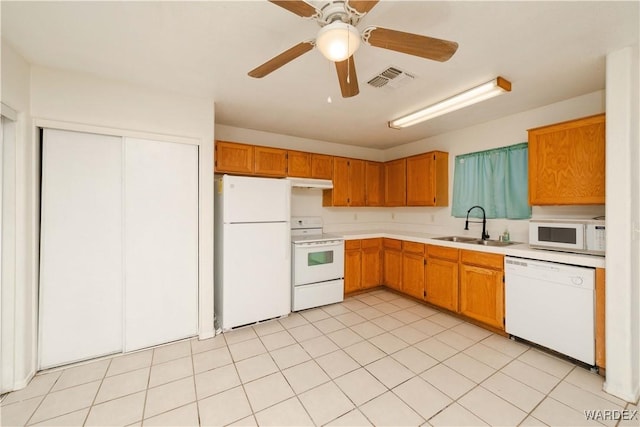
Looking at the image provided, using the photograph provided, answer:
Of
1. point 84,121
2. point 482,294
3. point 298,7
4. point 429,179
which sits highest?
point 298,7

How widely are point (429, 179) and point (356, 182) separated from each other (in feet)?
3.71

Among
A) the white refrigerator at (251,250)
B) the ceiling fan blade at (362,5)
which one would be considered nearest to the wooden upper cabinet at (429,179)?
the white refrigerator at (251,250)

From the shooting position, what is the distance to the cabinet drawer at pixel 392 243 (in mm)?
3932

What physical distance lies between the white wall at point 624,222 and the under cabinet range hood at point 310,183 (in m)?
2.86

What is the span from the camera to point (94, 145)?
231cm

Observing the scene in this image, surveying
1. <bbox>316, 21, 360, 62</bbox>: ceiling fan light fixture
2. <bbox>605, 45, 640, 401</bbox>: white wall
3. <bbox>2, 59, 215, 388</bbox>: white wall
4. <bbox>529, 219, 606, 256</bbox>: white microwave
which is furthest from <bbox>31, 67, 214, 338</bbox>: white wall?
<bbox>605, 45, 640, 401</bbox>: white wall

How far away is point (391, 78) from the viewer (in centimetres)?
226

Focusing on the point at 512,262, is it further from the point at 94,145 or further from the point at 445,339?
the point at 94,145

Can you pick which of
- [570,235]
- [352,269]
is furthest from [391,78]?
[352,269]

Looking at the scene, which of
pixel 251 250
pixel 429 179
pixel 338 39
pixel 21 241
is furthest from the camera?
pixel 429 179

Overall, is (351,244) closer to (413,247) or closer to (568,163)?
(413,247)

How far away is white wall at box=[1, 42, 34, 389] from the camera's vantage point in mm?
1926

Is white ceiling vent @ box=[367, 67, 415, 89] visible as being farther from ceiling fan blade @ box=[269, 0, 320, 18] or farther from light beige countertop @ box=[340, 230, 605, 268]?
light beige countertop @ box=[340, 230, 605, 268]

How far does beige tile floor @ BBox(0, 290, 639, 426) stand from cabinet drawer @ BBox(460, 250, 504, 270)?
2.46 ft
